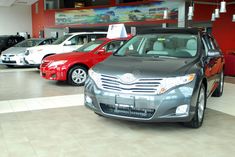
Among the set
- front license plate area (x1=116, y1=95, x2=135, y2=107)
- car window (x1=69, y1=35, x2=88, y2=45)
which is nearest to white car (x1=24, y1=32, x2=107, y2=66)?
car window (x1=69, y1=35, x2=88, y2=45)

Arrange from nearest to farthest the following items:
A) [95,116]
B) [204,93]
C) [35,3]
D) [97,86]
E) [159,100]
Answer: [159,100], [97,86], [204,93], [95,116], [35,3]

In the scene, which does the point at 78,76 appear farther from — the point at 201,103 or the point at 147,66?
the point at 201,103

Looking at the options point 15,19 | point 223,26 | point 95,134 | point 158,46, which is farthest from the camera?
point 15,19

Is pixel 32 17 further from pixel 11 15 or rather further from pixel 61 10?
pixel 61 10

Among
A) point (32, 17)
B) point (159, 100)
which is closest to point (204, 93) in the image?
point (159, 100)

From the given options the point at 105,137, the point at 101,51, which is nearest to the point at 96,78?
the point at 105,137

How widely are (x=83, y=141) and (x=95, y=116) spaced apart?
1.24 meters

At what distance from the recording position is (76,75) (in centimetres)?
861

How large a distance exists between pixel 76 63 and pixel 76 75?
0.35m

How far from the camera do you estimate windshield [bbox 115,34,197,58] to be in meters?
5.15

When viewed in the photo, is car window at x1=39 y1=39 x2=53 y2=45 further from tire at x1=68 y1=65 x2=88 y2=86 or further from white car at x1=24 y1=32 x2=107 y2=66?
tire at x1=68 y1=65 x2=88 y2=86

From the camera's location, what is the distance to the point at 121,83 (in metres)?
4.31

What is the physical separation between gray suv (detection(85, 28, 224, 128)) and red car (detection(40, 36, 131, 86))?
3.42 meters

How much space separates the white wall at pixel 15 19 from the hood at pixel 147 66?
87.0ft
